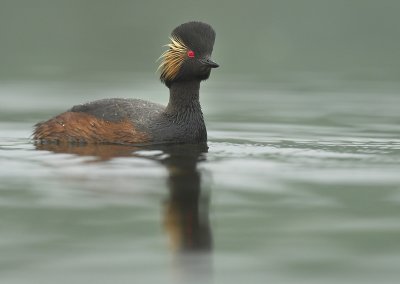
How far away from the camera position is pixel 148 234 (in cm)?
856

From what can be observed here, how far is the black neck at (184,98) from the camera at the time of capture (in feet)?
47.5

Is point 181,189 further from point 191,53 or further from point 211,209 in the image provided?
point 191,53

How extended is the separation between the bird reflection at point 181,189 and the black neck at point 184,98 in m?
0.65

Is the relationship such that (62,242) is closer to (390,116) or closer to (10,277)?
(10,277)

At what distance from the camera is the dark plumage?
1386 centimetres

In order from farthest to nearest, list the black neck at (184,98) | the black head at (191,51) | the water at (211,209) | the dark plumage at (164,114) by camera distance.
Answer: the black neck at (184,98), the black head at (191,51), the dark plumage at (164,114), the water at (211,209)

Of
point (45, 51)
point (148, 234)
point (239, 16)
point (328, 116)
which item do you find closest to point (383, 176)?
point (148, 234)

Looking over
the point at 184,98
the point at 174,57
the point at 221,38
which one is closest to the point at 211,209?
the point at 174,57

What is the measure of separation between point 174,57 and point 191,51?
332 mm

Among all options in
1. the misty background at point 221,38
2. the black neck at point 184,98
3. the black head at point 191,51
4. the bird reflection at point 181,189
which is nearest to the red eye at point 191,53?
the black head at point 191,51

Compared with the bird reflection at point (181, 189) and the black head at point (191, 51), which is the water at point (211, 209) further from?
the black head at point (191, 51)

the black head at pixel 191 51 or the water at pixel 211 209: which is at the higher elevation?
the black head at pixel 191 51

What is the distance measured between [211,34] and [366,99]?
9.50 meters

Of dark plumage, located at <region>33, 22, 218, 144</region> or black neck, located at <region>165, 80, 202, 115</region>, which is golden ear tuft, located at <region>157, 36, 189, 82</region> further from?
black neck, located at <region>165, 80, 202, 115</region>
